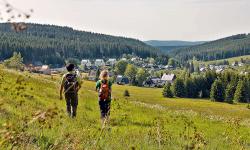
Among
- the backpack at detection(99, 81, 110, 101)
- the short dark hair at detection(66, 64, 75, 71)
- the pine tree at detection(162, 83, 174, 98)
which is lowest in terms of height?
the pine tree at detection(162, 83, 174, 98)

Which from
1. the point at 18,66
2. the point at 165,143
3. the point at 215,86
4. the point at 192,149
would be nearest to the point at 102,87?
the point at 165,143

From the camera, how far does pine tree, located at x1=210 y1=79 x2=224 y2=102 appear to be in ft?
476

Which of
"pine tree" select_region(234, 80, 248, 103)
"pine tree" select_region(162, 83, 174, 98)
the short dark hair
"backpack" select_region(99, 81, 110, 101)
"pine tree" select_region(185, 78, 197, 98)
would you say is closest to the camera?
the short dark hair

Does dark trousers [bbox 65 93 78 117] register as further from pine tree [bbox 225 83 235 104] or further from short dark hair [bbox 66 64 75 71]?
pine tree [bbox 225 83 235 104]

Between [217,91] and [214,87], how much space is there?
194 cm

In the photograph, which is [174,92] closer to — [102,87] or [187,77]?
[187,77]

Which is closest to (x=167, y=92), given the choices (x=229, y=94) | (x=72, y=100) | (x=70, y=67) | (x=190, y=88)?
(x=190, y=88)

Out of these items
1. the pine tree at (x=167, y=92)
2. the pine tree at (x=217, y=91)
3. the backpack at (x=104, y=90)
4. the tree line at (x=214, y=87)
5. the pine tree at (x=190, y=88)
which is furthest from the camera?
the pine tree at (x=190, y=88)

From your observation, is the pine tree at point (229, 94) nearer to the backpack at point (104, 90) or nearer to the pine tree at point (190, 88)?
the pine tree at point (190, 88)

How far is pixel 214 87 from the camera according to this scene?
144500 mm

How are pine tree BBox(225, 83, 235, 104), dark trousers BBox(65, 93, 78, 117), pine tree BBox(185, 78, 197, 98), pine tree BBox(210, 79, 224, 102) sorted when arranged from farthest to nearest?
pine tree BBox(185, 78, 197, 98) < pine tree BBox(210, 79, 224, 102) < pine tree BBox(225, 83, 235, 104) < dark trousers BBox(65, 93, 78, 117)

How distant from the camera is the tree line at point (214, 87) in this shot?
146125mm

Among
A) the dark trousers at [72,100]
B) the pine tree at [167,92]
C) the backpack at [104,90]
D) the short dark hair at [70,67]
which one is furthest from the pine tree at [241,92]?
the short dark hair at [70,67]

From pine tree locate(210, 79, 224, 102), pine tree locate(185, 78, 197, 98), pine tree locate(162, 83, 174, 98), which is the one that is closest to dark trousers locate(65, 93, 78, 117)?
pine tree locate(210, 79, 224, 102)
